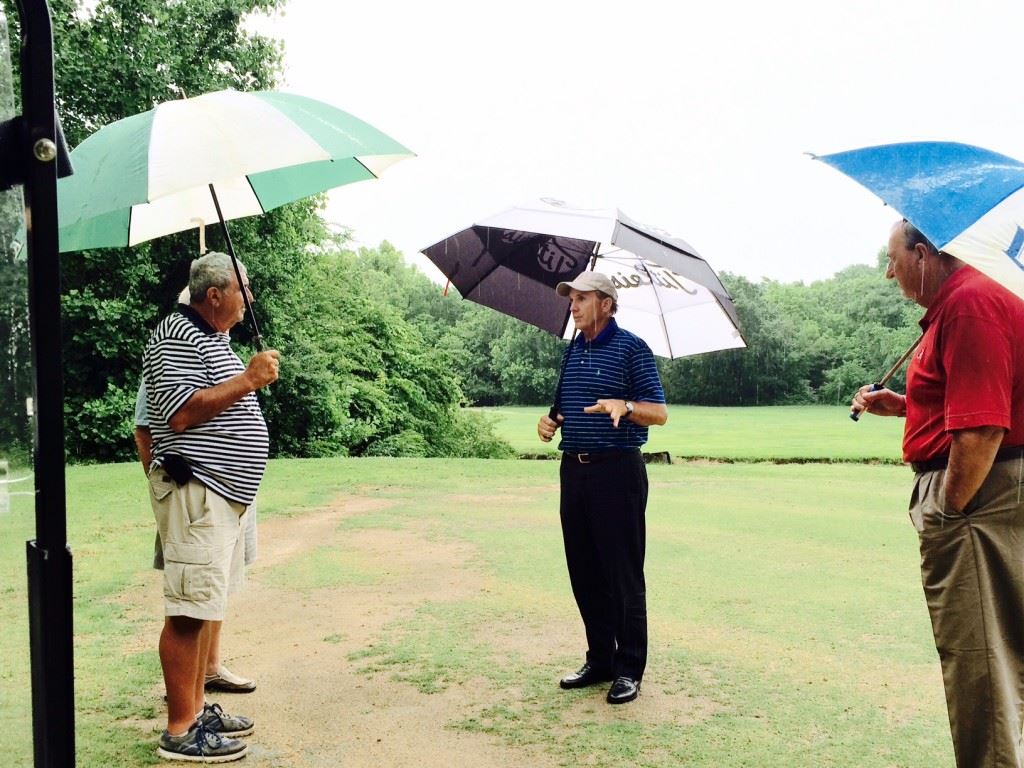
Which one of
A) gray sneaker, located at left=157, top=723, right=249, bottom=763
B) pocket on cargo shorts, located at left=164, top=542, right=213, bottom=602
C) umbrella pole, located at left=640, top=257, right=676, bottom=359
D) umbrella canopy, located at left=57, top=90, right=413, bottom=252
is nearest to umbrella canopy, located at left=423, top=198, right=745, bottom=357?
umbrella pole, located at left=640, top=257, right=676, bottom=359

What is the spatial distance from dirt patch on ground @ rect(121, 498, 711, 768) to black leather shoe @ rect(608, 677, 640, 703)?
5cm

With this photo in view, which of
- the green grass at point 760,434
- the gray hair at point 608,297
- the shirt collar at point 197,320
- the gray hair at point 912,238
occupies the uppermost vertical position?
the gray hair at point 912,238

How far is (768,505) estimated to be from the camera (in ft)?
33.8

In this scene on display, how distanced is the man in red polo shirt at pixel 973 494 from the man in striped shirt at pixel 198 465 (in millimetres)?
2071

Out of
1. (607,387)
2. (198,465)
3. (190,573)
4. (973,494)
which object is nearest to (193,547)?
(190,573)

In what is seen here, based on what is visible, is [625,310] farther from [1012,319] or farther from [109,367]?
[109,367]

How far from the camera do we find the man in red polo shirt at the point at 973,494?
8.36ft

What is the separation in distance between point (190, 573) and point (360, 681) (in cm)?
128

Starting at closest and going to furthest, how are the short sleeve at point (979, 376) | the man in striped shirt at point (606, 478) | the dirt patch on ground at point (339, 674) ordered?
the short sleeve at point (979, 376) → the dirt patch on ground at point (339, 674) → the man in striped shirt at point (606, 478)

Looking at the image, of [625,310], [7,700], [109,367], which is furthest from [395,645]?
[109,367]

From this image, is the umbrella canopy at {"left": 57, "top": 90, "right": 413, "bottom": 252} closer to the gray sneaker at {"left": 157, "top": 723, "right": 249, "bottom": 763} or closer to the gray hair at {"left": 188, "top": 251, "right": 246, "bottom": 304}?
the gray hair at {"left": 188, "top": 251, "right": 246, "bottom": 304}

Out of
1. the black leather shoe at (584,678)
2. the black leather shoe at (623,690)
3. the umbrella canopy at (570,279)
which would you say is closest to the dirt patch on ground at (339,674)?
the black leather shoe at (584,678)

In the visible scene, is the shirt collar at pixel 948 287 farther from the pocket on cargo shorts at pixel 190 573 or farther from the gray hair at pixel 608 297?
the pocket on cargo shorts at pixel 190 573

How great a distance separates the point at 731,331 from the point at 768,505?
5829mm
